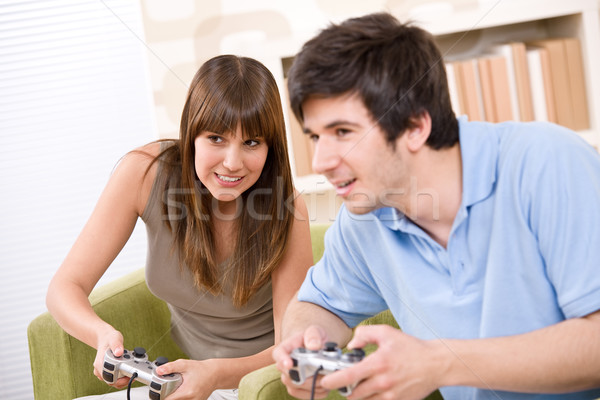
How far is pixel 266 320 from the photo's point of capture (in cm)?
160

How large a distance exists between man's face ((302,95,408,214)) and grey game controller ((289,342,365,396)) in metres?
0.23

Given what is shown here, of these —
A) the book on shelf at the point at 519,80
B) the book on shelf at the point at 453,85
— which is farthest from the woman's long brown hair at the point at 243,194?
the book on shelf at the point at 519,80

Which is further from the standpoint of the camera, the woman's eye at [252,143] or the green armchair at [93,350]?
the green armchair at [93,350]

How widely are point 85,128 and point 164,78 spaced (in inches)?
20.6

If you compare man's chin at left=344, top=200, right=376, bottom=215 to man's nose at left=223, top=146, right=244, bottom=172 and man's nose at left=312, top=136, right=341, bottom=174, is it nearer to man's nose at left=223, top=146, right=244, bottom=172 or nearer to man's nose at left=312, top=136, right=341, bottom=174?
man's nose at left=312, top=136, right=341, bottom=174

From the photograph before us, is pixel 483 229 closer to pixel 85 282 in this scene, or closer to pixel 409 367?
pixel 409 367

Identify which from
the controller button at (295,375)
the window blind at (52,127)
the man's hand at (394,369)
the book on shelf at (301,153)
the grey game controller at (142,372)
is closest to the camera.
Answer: the man's hand at (394,369)

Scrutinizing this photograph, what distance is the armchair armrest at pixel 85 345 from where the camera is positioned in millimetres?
1606

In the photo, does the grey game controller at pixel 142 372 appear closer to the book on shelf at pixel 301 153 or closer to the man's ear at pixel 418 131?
the man's ear at pixel 418 131

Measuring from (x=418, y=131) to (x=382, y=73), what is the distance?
0.11 meters

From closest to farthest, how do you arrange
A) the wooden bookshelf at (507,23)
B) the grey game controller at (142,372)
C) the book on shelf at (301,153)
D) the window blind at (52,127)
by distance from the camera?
1. the grey game controller at (142,372)
2. the wooden bookshelf at (507,23)
3. the book on shelf at (301,153)
4. the window blind at (52,127)

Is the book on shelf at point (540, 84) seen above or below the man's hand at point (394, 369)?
above

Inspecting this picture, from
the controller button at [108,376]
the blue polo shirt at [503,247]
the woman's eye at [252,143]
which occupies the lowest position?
the controller button at [108,376]

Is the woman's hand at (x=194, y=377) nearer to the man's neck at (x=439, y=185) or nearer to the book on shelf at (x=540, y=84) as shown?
the man's neck at (x=439, y=185)
